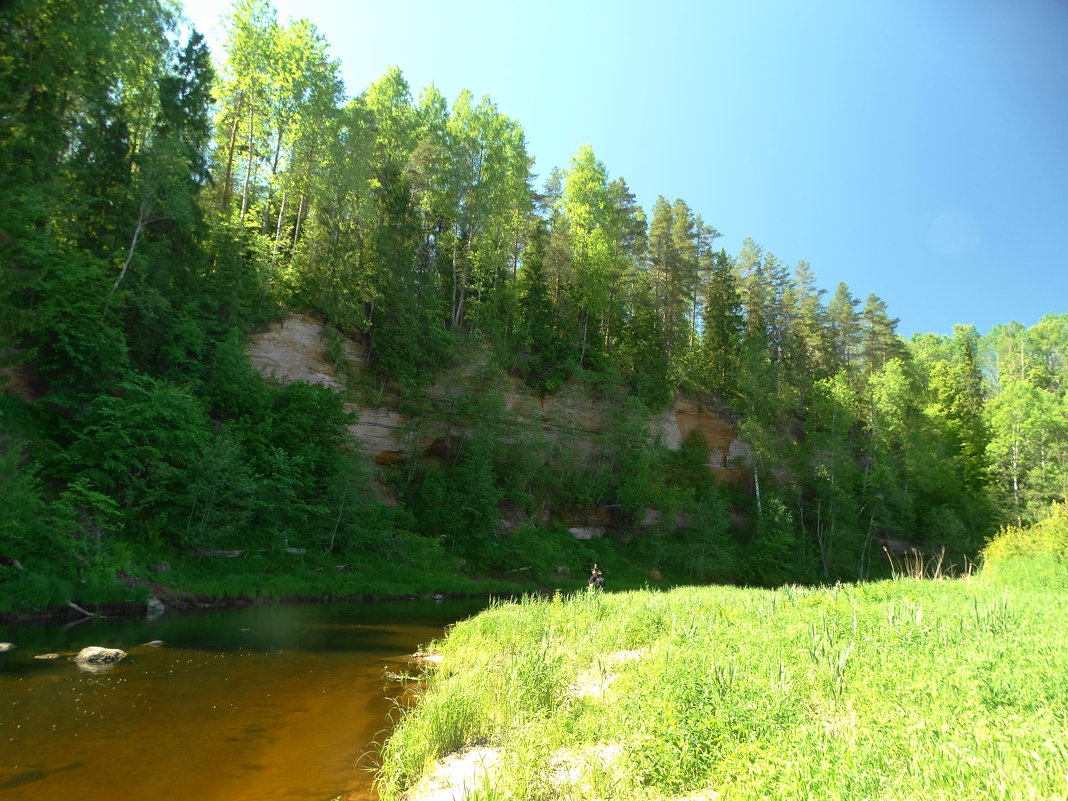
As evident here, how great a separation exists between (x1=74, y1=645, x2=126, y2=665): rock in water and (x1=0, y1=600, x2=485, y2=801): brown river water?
0.66 feet

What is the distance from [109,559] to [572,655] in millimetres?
14965

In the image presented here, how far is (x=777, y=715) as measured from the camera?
484 centimetres

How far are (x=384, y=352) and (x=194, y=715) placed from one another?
2585cm

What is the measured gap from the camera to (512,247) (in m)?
43.9

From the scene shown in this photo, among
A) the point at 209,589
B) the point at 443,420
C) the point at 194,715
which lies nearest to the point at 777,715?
the point at 194,715

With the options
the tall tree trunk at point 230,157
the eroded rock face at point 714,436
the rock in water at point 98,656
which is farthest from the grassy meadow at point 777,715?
the eroded rock face at point 714,436

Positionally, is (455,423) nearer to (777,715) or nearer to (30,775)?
(30,775)

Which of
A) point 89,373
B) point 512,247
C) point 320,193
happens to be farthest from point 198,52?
point 512,247

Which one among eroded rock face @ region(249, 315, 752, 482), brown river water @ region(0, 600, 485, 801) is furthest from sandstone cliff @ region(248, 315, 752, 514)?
brown river water @ region(0, 600, 485, 801)

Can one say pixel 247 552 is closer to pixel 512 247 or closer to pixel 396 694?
pixel 396 694

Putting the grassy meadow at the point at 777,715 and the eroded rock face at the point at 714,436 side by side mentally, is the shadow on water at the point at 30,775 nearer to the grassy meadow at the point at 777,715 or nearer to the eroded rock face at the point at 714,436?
the grassy meadow at the point at 777,715

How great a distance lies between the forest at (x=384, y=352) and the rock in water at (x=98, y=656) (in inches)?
210

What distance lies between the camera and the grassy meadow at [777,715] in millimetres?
3594

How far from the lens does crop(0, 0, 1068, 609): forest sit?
61.5ft
